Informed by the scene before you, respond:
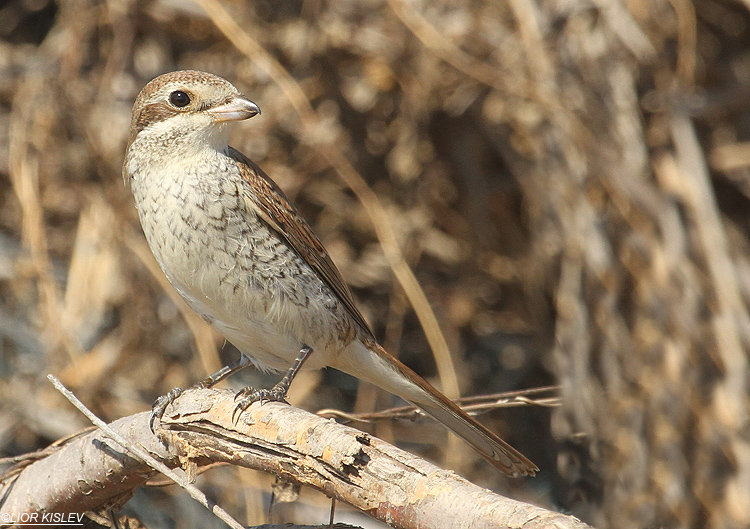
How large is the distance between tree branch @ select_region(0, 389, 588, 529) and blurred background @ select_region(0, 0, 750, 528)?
142cm

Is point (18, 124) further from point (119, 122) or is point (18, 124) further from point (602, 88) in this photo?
point (602, 88)

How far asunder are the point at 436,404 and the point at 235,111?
4.06ft

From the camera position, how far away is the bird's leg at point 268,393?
86.8 inches

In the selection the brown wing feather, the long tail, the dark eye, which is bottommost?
the long tail

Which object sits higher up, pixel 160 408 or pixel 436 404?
pixel 160 408

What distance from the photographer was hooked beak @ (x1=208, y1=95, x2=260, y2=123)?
275cm

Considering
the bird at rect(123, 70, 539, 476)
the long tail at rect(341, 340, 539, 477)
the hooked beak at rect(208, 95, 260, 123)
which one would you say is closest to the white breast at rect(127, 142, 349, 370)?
the bird at rect(123, 70, 539, 476)

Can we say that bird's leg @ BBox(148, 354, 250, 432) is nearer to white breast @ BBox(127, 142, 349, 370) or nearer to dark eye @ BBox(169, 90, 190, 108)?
white breast @ BBox(127, 142, 349, 370)

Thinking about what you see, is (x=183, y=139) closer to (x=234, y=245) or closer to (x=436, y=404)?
(x=234, y=245)

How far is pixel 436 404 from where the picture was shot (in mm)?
2883

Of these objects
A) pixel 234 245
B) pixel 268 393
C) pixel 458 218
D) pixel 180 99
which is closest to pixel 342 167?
pixel 458 218

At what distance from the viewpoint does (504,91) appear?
453 centimetres

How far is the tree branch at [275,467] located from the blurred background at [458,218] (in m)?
1.42

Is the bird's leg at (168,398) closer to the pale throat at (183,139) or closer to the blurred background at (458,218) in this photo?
the pale throat at (183,139)
